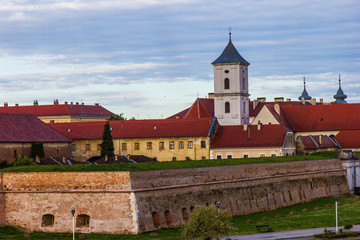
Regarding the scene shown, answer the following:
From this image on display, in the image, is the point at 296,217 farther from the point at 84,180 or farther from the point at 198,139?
the point at 198,139

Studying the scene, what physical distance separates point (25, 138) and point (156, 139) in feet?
61.7

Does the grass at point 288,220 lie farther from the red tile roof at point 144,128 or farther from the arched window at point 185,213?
the red tile roof at point 144,128

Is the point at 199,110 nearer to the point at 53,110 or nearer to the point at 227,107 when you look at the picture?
the point at 227,107

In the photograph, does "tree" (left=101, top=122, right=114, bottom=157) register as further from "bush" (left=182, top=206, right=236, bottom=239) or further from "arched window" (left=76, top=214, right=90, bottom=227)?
"bush" (left=182, top=206, right=236, bottom=239)

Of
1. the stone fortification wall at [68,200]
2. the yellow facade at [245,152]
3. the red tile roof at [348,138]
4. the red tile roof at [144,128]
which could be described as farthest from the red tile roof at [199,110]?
the stone fortification wall at [68,200]

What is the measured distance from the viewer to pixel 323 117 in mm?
97875

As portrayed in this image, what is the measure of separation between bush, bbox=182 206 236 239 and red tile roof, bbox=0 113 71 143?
32749 millimetres

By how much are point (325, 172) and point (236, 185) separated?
1944 centimetres

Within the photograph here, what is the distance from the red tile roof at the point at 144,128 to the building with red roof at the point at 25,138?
872 centimetres

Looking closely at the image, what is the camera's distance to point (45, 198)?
4628 centimetres

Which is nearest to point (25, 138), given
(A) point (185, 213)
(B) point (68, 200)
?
(A) point (185, 213)

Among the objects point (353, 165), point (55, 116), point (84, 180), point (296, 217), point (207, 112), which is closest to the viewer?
point (84, 180)

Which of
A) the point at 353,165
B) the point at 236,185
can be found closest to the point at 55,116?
the point at 353,165

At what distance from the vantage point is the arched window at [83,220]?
45250 mm
